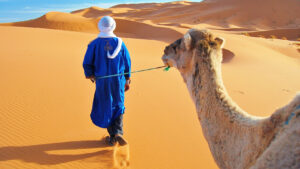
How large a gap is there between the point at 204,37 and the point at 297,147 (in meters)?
1.18

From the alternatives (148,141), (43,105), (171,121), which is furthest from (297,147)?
(43,105)

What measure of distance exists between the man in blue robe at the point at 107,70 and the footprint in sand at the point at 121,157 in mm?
168

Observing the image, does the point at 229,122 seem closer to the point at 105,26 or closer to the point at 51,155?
the point at 105,26

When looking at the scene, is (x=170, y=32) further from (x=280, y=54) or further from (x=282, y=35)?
(x=282, y=35)

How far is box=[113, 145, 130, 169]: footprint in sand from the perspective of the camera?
3.50 metres

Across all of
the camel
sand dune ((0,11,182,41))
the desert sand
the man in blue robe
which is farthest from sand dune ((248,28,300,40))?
the camel

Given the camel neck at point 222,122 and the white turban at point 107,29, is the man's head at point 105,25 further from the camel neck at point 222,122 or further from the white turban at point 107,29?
the camel neck at point 222,122

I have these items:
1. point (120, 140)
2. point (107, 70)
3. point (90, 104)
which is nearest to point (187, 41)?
point (107, 70)

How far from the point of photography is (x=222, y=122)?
1979mm

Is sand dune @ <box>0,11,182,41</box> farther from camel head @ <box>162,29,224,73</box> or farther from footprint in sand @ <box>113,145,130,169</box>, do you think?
camel head @ <box>162,29,224,73</box>

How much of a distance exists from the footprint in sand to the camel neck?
183cm

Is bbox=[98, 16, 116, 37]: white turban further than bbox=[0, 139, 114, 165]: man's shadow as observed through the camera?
No

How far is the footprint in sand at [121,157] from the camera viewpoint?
350 cm

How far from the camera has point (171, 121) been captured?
4.91m
